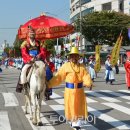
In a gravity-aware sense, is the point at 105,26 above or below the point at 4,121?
above

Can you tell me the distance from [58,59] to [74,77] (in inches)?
1331

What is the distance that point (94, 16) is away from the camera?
250 feet

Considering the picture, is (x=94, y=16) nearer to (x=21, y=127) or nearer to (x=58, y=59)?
(x=58, y=59)

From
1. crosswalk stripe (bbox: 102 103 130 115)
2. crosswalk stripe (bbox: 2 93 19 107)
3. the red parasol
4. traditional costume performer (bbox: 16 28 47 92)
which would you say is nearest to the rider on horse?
traditional costume performer (bbox: 16 28 47 92)

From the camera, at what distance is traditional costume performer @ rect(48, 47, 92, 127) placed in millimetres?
8776

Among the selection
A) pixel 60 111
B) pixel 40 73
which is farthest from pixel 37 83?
pixel 60 111

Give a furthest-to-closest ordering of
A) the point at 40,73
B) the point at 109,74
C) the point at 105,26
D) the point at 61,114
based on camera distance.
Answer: the point at 105,26 → the point at 109,74 → the point at 61,114 → the point at 40,73

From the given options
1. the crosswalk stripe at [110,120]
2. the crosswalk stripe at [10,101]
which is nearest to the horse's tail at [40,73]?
the crosswalk stripe at [110,120]

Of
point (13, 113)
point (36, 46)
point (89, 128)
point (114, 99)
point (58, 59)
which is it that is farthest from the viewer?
point (58, 59)

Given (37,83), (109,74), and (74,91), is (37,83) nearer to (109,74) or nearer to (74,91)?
(74,91)

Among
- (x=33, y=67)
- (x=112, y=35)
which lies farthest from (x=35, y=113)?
(x=112, y=35)

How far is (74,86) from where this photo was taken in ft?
29.0

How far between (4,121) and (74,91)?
2618 millimetres

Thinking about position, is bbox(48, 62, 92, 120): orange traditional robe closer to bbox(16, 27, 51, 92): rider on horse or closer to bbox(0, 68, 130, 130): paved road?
bbox(0, 68, 130, 130): paved road
